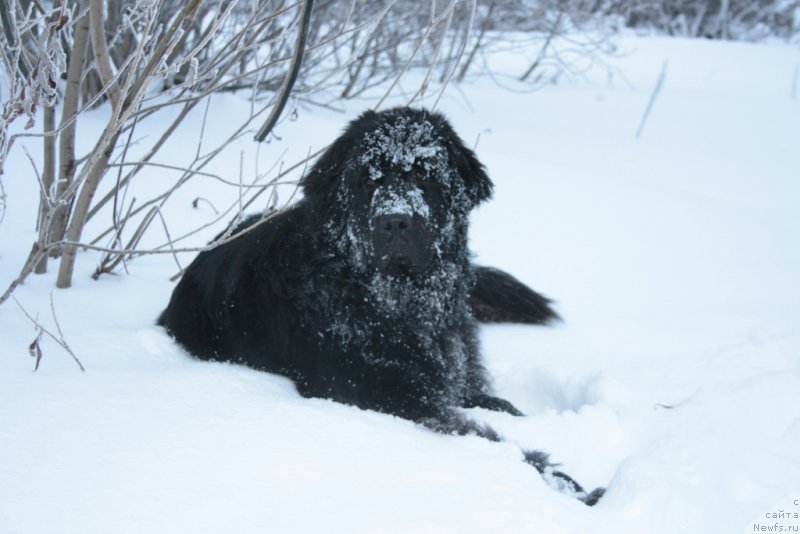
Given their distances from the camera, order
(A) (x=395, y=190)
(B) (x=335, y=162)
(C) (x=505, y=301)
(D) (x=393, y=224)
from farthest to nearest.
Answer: (C) (x=505, y=301)
(B) (x=335, y=162)
(A) (x=395, y=190)
(D) (x=393, y=224)

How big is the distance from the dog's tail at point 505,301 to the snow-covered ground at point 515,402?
10 centimetres

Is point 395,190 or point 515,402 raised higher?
point 395,190

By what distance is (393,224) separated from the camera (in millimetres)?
2746

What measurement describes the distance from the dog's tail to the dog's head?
1014mm

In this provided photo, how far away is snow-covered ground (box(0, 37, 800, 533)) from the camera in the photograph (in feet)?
6.04

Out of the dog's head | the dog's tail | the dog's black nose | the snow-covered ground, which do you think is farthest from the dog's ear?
the dog's tail

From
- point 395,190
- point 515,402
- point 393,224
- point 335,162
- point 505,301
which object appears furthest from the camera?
point 505,301

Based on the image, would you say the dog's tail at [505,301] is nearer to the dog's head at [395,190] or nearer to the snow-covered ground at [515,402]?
the snow-covered ground at [515,402]

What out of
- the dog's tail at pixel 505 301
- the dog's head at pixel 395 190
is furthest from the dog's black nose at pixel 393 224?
the dog's tail at pixel 505 301

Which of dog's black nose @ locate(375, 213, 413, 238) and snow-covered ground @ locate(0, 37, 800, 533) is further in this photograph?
dog's black nose @ locate(375, 213, 413, 238)

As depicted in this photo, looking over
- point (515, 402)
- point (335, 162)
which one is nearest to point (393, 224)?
point (335, 162)

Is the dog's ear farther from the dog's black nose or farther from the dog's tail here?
the dog's tail

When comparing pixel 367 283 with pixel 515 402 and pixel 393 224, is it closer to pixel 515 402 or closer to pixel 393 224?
pixel 393 224

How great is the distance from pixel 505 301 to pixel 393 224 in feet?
4.91
